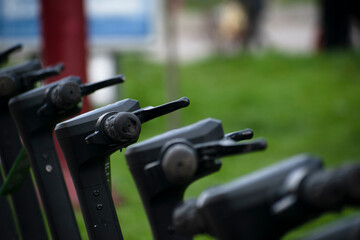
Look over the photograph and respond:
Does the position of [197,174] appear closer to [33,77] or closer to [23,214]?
[33,77]

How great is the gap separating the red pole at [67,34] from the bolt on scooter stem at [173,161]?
2.97 m

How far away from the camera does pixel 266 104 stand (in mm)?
7680

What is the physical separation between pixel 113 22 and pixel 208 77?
2.17 metres

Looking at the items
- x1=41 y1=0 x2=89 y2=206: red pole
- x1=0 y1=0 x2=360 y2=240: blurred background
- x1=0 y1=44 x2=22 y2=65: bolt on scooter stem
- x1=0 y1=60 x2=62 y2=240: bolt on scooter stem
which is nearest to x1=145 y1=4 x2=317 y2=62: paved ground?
x1=0 y1=0 x2=360 y2=240: blurred background

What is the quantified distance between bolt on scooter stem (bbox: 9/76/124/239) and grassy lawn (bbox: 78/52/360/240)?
6.88ft

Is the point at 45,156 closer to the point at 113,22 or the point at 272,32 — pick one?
the point at 113,22

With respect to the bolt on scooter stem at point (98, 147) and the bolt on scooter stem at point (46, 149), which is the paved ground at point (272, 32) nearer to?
the bolt on scooter stem at point (46, 149)

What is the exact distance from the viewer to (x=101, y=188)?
201cm

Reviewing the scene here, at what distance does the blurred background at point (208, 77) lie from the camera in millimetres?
4871

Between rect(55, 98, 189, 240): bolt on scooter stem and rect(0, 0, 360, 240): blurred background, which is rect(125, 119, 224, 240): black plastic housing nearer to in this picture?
rect(55, 98, 189, 240): bolt on scooter stem

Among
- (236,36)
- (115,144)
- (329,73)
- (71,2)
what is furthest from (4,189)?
(236,36)

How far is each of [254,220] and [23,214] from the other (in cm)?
146

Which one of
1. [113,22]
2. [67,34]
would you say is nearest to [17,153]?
[67,34]

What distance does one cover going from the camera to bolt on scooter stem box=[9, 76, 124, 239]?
7.32 feet
